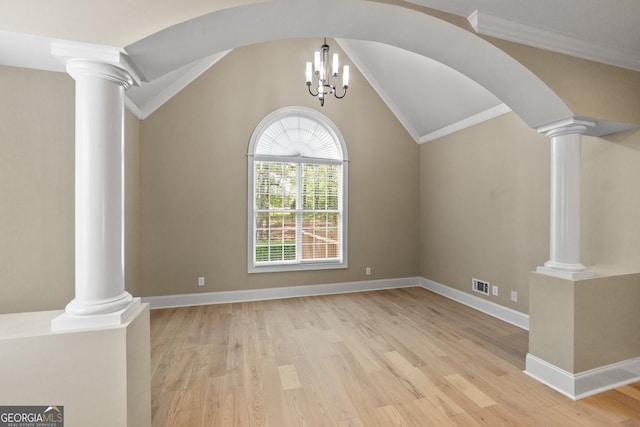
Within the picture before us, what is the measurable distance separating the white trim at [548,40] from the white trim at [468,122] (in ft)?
4.05

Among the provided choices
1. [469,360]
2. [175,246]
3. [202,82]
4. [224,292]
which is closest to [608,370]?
[469,360]

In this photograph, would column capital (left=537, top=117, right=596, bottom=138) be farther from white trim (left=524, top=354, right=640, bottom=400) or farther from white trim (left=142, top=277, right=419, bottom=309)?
white trim (left=142, top=277, right=419, bottom=309)

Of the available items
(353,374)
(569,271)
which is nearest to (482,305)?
(569,271)

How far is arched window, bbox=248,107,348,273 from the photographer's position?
14.4 ft

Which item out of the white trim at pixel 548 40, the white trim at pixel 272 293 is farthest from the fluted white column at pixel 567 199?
the white trim at pixel 272 293

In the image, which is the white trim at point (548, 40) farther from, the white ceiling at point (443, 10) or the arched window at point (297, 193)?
the arched window at point (297, 193)

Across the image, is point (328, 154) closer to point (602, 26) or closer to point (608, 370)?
point (602, 26)

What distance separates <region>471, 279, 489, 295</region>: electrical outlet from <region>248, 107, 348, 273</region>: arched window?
1924 mm

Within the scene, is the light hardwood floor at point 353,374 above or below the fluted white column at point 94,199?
below

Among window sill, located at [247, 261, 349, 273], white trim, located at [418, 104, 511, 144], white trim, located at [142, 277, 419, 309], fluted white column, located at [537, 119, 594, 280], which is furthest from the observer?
window sill, located at [247, 261, 349, 273]

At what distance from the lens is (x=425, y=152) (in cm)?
508

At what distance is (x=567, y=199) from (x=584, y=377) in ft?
4.41

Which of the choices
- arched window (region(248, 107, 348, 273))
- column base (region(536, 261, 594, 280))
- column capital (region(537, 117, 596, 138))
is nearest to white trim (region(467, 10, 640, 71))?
column capital (region(537, 117, 596, 138))

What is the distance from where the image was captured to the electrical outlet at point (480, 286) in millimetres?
3846
